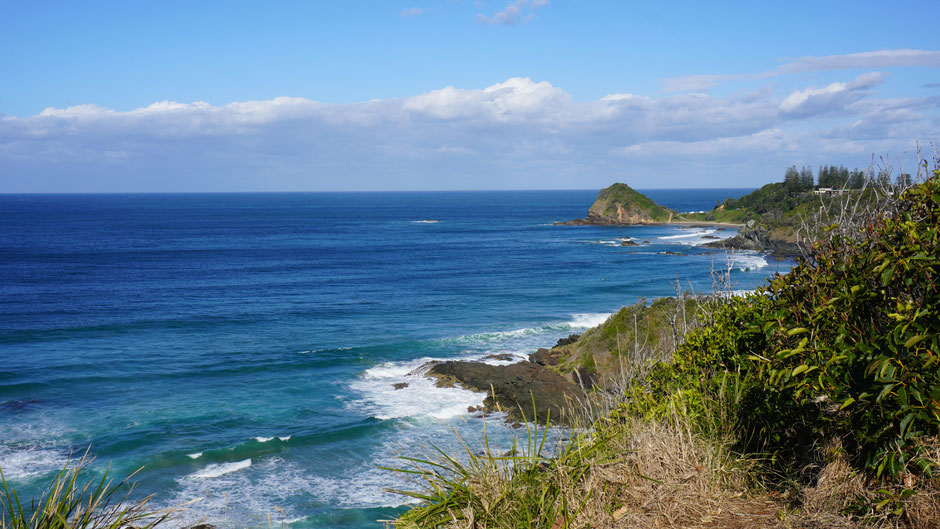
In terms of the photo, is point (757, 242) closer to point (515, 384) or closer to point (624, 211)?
point (624, 211)

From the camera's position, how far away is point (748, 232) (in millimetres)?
82250

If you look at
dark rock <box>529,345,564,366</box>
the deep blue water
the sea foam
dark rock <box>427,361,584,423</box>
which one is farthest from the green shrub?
dark rock <box>529,345,564,366</box>

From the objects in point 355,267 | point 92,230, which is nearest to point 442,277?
point 355,267

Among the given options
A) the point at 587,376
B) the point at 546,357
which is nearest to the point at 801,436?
the point at 587,376

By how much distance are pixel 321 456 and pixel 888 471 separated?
17.9m

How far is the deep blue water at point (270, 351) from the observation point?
19594 millimetres

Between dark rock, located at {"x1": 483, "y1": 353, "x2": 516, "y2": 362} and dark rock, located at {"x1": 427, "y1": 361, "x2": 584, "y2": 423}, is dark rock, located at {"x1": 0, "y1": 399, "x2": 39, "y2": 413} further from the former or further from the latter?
dark rock, located at {"x1": 483, "y1": 353, "x2": 516, "y2": 362}

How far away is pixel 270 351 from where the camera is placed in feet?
110

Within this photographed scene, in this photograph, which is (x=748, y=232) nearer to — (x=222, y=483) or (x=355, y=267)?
(x=355, y=267)

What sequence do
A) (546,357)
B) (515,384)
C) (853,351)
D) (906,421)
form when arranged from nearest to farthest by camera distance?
(906,421) → (853,351) → (515,384) → (546,357)

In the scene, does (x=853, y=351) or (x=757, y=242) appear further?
(x=757, y=242)

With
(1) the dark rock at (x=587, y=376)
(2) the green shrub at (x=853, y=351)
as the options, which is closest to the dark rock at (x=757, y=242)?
(1) the dark rock at (x=587, y=376)

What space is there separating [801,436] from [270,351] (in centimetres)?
3016

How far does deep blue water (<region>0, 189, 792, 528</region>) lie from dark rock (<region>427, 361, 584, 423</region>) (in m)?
1.03
